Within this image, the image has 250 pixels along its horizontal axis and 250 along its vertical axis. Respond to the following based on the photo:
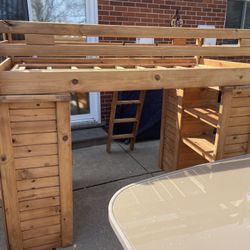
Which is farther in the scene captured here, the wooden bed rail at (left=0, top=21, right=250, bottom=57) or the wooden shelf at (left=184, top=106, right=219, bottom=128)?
the wooden shelf at (left=184, top=106, right=219, bottom=128)

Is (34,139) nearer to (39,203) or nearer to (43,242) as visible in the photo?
(39,203)

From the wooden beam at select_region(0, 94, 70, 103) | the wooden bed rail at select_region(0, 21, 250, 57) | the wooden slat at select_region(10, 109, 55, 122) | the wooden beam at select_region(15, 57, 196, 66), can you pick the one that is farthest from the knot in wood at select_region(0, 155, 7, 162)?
the wooden beam at select_region(15, 57, 196, 66)

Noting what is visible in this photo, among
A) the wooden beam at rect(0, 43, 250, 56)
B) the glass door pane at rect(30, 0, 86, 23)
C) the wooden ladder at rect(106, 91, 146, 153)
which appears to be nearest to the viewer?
the wooden beam at rect(0, 43, 250, 56)

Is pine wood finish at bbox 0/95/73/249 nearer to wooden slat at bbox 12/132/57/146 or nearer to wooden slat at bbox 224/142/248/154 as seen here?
wooden slat at bbox 12/132/57/146

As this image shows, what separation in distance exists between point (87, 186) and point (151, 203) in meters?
1.82

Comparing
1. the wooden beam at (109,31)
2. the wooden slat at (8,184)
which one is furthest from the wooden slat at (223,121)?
the wooden slat at (8,184)

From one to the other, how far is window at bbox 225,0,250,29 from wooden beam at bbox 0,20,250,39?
289cm

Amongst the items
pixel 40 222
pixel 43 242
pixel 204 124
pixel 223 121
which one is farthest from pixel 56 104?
pixel 204 124

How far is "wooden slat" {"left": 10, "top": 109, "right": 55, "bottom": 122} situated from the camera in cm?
169

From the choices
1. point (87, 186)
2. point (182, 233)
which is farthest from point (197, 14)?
point (182, 233)

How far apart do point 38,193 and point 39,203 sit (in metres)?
0.08

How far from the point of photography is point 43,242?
2.01 meters

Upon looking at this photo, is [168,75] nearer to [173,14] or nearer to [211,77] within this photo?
[211,77]

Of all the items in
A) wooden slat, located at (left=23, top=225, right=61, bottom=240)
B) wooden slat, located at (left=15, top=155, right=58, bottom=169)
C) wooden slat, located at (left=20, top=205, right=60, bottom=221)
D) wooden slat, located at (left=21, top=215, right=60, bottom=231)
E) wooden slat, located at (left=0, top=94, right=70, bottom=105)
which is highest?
wooden slat, located at (left=0, top=94, right=70, bottom=105)
